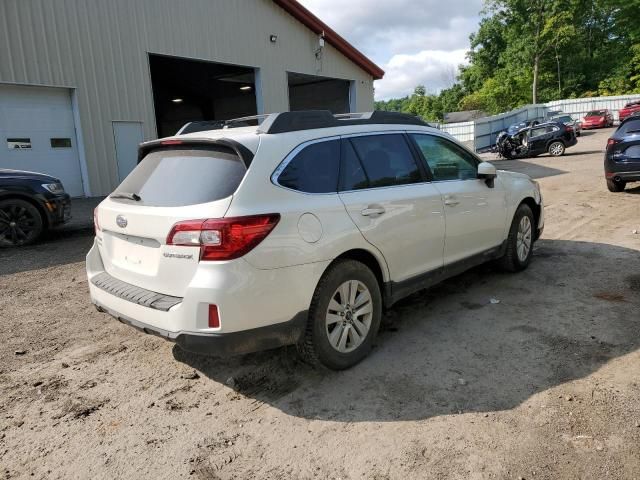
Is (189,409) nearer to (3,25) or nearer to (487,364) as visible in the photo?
(487,364)

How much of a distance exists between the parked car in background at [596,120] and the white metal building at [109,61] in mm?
27929

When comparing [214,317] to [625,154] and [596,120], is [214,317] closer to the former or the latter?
[625,154]

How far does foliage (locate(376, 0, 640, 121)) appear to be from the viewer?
48.4 m

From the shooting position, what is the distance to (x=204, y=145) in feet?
10.8

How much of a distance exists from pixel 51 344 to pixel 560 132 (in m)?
22.3

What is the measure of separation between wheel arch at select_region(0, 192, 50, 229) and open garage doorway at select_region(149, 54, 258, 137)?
450 inches

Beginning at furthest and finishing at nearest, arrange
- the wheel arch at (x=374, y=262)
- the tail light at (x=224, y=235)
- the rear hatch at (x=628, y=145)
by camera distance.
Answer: the rear hatch at (x=628, y=145) → the wheel arch at (x=374, y=262) → the tail light at (x=224, y=235)

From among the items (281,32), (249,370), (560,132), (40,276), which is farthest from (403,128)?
(560,132)

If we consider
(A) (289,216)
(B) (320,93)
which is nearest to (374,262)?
(A) (289,216)

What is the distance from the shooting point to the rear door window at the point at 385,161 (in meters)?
3.74

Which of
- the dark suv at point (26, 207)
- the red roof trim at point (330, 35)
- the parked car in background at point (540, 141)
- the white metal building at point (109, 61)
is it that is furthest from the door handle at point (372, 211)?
the parked car in background at point (540, 141)

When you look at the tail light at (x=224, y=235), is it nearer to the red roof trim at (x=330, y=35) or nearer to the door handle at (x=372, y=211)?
the door handle at (x=372, y=211)

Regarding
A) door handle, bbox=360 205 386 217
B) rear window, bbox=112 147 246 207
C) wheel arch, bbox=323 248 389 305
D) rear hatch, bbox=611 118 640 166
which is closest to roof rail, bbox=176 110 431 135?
rear window, bbox=112 147 246 207

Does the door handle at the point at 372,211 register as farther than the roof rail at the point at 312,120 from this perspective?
Yes
